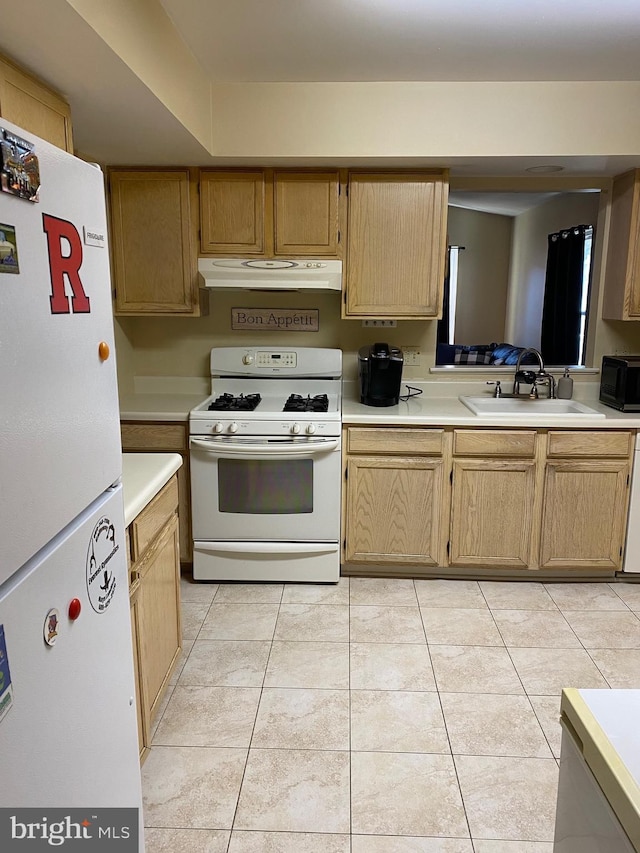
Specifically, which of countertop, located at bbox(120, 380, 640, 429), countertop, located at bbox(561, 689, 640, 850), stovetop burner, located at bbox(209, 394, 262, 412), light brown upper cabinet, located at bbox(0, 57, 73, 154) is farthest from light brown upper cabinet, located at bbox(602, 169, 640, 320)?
countertop, located at bbox(561, 689, 640, 850)

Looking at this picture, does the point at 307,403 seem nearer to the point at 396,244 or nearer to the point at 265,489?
the point at 265,489

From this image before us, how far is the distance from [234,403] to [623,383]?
2.01 meters

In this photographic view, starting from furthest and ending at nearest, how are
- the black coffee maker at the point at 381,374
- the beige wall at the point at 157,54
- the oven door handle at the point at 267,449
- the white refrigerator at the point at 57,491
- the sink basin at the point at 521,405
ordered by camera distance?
the sink basin at the point at 521,405
the black coffee maker at the point at 381,374
the oven door handle at the point at 267,449
the beige wall at the point at 157,54
the white refrigerator at the point at 57,491

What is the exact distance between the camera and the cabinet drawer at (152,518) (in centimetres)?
180

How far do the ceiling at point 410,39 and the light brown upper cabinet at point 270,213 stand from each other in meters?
0.46

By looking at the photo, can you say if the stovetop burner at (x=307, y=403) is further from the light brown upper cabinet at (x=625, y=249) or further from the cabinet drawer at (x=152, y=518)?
the light brown upper cabinet at (x=625, y=249)

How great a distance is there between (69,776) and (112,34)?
1766mm

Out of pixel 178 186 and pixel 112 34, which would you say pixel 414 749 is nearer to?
pixel 112 34

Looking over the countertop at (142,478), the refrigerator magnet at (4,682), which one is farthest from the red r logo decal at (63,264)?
the countertop at (142,478)

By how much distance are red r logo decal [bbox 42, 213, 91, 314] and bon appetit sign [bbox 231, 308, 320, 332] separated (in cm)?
258

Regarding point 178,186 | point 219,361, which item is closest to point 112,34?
point 178,186

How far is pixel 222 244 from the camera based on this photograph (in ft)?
10.8

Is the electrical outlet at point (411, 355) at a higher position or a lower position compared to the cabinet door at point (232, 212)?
lower

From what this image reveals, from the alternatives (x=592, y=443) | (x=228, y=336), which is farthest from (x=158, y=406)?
(x=592, y=443)
